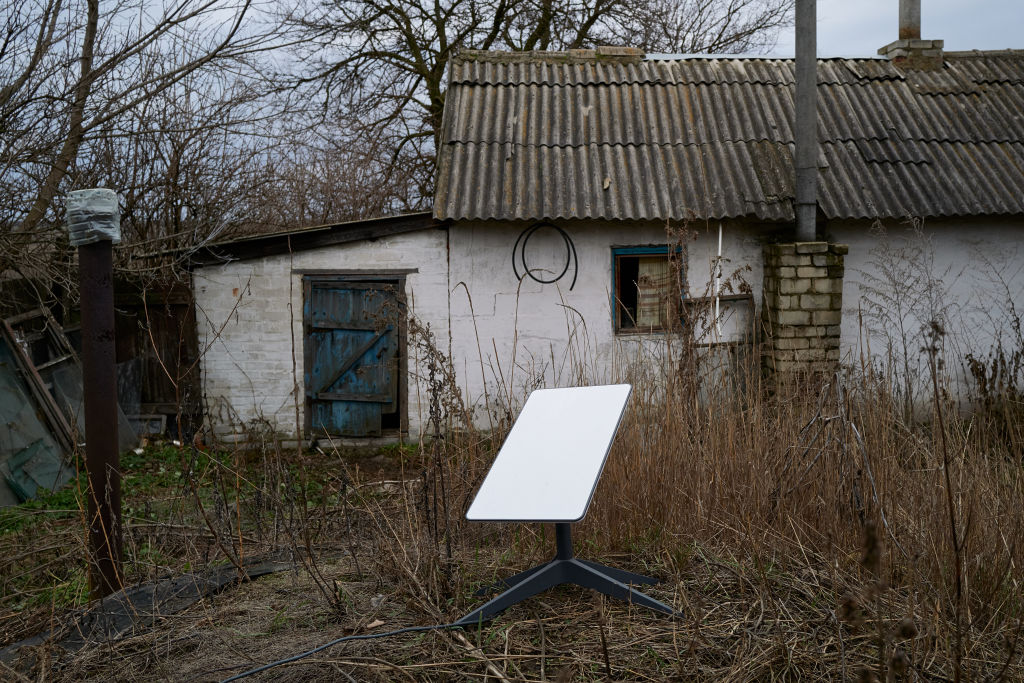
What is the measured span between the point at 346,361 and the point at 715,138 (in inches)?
180

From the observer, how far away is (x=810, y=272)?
25.9 feet

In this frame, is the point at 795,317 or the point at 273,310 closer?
the point at 795,317

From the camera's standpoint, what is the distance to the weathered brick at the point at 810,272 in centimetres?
788

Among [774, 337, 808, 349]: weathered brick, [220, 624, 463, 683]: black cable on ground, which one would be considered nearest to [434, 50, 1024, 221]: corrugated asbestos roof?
[774, 337, 808, 349]: weathered brick

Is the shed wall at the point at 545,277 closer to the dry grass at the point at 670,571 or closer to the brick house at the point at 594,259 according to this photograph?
the brick house at the point at 594,259

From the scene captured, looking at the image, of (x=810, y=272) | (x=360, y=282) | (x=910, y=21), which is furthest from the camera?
(x=910, y=21)

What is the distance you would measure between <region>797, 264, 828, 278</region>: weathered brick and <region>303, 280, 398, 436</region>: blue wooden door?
404 cm

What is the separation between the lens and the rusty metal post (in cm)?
339

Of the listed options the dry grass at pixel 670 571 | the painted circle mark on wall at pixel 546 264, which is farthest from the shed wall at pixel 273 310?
the dry grass at pixel 670 571

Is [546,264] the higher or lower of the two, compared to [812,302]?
higher

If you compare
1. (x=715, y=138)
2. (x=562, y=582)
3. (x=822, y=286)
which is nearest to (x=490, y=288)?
(x=715, y=138)

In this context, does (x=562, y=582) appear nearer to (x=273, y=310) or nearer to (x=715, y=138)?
(x=273, y=310)

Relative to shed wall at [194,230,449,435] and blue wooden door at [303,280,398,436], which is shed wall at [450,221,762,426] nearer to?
shed wall at [194,230,449,435]

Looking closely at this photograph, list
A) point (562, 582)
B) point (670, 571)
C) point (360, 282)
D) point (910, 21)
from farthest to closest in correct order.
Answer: point (910, 21)
point (360, 282)
point (670, 571)
point (562, 582)
